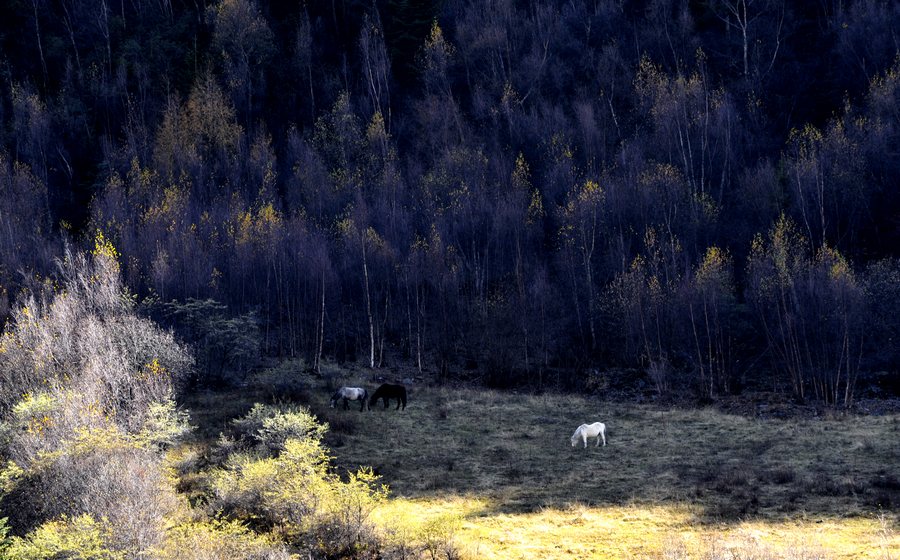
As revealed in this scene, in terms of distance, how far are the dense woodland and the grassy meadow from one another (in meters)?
9.89

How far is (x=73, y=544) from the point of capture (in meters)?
14.5

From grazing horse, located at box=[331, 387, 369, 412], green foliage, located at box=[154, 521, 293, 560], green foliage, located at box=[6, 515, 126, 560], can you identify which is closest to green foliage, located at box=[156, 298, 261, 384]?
grazing horse, located at box=[331, 387, 369, 412]

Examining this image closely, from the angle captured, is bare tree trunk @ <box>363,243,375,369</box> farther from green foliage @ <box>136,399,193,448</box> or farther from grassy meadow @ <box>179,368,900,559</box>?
green foliage @ <box>136,399,193,448</box>

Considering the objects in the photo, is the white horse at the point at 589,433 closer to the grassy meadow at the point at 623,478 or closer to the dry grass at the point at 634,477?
the grassy meadow at the point at 623,478

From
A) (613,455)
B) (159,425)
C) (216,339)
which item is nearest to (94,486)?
(159,425)

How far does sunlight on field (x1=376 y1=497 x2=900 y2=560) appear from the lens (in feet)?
51.0

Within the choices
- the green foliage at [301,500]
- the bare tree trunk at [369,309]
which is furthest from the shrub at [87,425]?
the bare tree trunk at [369,309]

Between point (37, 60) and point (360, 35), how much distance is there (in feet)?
117

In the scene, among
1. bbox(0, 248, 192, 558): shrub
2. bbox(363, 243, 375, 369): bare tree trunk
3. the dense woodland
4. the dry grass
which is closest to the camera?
bbox(0, 248, 192, 558): shrub

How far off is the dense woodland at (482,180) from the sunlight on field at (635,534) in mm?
20560

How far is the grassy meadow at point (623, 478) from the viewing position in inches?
653

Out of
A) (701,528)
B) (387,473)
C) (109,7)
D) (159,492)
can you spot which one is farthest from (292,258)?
(109,7)

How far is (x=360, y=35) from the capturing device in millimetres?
77688

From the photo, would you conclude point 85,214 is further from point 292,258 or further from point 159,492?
point 159,492
